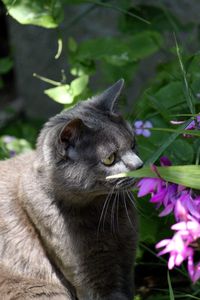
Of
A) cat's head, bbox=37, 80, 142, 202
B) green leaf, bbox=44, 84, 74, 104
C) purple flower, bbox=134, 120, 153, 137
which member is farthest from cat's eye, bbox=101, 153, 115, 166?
green leaf, bbox=44, 84, 74, 104

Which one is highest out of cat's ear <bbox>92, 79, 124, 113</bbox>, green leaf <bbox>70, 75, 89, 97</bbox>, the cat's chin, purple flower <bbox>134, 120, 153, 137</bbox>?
cat's ear <bbox>92, 79, 124, 113</bbox>

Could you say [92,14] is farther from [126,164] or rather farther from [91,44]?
[126,164]

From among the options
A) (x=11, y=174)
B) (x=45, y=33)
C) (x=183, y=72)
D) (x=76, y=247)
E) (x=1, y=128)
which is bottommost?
(x=1, y=128)

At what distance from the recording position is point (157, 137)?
2740mm

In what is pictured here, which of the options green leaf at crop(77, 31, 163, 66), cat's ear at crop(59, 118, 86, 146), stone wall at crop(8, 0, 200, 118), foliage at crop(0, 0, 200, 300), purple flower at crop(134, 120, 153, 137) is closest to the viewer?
cat's ear at crop(59, 118, 86, 146)

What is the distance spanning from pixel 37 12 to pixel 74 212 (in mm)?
1022

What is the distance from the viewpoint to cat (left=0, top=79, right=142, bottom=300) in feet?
6.86

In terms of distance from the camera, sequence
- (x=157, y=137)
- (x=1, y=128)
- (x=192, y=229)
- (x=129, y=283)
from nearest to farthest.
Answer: (x=192, y=229) < (x=129, y=283) < (x=157, y=137) < (x=1, y=128)

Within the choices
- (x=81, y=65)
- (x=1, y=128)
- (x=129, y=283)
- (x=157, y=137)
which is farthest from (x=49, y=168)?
(x=1, y=128)

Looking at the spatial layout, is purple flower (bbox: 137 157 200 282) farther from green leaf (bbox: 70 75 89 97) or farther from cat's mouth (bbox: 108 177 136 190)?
green leaf (bbox: 70 75 89 97)

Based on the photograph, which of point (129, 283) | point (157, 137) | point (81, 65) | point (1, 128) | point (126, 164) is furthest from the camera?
point (1, 128)

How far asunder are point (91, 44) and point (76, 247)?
3.70 ft

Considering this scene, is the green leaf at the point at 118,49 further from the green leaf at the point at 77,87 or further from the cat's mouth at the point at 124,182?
the cat's mouth at the point at 124,182

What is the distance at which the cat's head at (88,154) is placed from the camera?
206 cm
